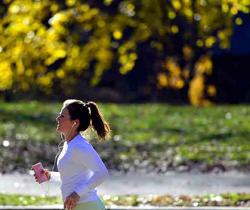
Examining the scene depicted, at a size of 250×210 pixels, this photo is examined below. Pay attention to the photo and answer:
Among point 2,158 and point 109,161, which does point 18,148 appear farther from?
point 109,161

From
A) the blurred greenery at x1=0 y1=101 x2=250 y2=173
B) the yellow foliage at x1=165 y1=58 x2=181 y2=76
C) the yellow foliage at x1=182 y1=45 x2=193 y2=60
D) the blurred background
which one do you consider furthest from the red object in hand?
the yellow foliage at x1=165 y1=58 x2=181 y2=76

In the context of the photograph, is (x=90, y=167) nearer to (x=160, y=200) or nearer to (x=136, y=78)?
(x=160, y=200)

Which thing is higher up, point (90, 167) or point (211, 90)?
point (90, 167)

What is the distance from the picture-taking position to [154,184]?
12.7 m

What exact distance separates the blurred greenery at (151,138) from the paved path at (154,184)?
45cm

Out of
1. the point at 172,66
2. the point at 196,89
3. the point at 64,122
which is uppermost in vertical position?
the point at 64,122

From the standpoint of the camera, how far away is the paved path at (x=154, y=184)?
12.1 m

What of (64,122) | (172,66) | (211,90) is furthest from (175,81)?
(64,122)

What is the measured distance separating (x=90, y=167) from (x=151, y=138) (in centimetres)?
944

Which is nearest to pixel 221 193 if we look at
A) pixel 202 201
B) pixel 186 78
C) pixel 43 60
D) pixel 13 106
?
pixel 202 201

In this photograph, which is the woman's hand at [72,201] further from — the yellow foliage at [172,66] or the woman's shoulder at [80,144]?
the yellow foliage at [172,66]

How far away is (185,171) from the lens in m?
13.6

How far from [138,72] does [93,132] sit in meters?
17.3

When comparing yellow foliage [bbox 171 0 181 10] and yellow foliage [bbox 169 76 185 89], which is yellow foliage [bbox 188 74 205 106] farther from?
yellow foliage [bbox 171 0 181 10]
